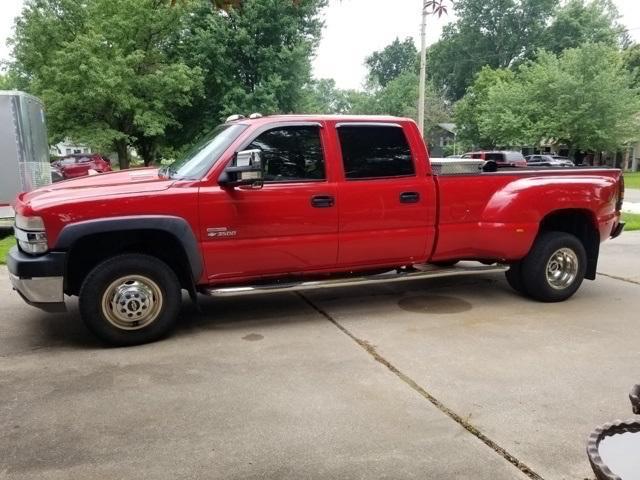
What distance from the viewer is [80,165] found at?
27297 mm

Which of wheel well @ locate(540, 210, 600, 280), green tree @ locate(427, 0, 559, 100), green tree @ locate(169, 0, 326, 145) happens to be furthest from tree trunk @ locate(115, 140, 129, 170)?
green tree @ locate(427, 0, 559, 100)

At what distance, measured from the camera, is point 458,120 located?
5225 cm

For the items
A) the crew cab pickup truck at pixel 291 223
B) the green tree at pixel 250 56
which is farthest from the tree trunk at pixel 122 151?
the crew cab pickup truck at pixel 291 223

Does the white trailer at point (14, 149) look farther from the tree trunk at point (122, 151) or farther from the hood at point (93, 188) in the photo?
the tree trunk at point (122, 151)

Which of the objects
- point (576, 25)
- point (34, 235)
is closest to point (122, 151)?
point (34, 235)

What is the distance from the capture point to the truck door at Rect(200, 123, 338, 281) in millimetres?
4961

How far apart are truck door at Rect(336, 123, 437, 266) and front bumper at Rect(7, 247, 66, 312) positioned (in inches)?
95.0

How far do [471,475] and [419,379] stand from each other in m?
1.22

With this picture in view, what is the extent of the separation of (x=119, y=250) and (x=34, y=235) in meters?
0.68

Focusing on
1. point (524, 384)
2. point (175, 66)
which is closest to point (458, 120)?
point (175, 66)

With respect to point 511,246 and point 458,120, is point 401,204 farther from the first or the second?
point 458,120

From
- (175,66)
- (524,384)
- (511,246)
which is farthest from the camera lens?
(175,66)

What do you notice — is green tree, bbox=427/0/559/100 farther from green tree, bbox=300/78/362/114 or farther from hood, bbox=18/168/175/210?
hood, bbox=18/168/175/210

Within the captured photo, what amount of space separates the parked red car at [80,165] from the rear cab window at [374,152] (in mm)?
23206
